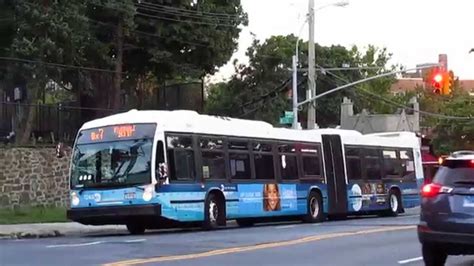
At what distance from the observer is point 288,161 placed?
91.2 feet

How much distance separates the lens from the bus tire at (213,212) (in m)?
23.3

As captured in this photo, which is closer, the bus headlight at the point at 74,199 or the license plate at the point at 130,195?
the license plate at the point at 130,195

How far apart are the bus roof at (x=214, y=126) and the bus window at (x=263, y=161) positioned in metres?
0.34

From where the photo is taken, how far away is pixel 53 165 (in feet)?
109

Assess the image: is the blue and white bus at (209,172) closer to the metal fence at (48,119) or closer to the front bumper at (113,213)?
the front bumper at (113,213)

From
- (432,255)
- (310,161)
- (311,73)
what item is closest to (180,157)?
(310,161)

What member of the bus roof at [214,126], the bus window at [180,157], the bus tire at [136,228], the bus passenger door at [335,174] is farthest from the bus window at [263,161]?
the bus tire at [136,228]

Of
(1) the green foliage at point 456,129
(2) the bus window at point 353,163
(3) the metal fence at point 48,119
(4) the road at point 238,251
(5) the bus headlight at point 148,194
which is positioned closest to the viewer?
(4) the road at point 238,251

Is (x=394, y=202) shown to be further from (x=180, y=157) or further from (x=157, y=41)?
(x=180, y=157)

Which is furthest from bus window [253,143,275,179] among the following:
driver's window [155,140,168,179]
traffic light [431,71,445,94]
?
traffic light [431,71,445,94]

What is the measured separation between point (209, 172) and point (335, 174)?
24.4 feet

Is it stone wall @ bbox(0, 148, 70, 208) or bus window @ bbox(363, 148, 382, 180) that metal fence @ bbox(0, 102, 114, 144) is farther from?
bus window @ bbox(363, 148, 382, 180)

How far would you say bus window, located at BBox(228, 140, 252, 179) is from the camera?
2500 cm

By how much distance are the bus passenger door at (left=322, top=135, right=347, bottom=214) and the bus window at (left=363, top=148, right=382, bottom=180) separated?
1597mm
